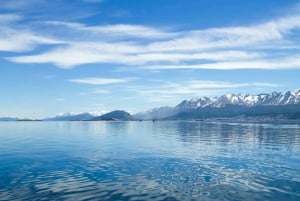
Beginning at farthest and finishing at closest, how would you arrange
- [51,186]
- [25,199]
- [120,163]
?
[120,163]
[51,186]
[25,199]

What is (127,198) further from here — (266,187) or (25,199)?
(266,187)

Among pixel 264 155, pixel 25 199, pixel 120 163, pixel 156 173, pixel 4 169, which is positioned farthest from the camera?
pixel 264 155

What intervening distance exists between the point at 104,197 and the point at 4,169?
20626 mm

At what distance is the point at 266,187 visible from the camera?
35938mm

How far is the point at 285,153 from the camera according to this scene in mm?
65438

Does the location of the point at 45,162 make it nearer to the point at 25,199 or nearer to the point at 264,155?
the point at 25,199

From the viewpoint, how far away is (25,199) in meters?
30.7

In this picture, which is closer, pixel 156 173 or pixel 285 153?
pixel 156 173

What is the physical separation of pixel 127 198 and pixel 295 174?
23121 millimetres

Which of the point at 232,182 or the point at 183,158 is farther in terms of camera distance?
the point at 183,158

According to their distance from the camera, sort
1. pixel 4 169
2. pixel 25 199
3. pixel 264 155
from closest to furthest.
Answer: pixel 25 199
pixel 4 169
pixel 264 155

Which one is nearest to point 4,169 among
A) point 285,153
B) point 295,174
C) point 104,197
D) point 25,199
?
point 25,199

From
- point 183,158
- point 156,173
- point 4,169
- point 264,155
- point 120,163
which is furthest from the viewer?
point 264,155

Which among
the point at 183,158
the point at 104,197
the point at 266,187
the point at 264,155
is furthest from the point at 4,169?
the point at 264,155
